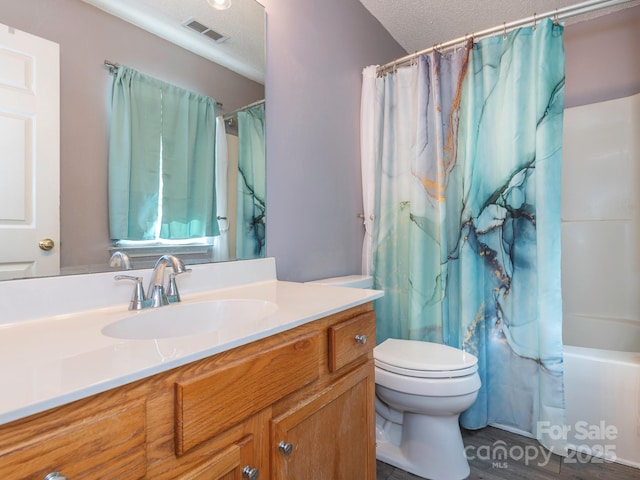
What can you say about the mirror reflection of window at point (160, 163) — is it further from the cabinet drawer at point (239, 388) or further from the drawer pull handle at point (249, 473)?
the drawer pull handle at point (249, 473)

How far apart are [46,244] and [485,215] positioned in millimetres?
1714

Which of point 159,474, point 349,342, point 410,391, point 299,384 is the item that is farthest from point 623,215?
point 159,474

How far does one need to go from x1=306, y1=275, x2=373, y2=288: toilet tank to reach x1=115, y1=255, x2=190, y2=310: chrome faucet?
0.76m

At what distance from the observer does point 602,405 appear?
61.9 inches

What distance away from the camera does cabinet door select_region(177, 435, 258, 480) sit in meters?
0.61

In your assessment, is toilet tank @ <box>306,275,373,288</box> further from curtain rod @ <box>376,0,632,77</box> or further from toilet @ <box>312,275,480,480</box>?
curtain rod @ <box>376,0,632,77</box>

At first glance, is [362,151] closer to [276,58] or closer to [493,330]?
[276,58]

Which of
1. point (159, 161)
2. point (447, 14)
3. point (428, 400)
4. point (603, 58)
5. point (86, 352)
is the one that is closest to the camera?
point (86, 352)

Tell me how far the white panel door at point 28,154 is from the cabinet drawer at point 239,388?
577mm

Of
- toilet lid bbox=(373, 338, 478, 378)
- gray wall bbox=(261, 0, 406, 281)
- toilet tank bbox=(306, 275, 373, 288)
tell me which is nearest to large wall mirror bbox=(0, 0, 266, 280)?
gray wall bbox=(261, 0, 406, 281)

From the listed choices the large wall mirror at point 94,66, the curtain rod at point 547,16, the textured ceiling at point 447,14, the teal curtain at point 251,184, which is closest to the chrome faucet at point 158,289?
the large wall mirror at point 94,66

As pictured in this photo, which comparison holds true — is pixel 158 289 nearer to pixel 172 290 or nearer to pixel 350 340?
pixel 172 290

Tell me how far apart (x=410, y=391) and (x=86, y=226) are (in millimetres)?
1283

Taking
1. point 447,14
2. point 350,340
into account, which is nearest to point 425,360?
point 350,340
